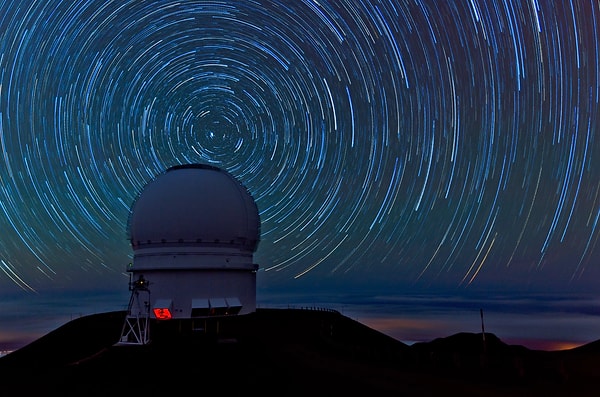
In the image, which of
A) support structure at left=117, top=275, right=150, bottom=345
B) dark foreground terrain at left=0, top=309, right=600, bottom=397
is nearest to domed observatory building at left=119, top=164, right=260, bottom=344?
support structure at left=117, top=275, right=150, bottom=345

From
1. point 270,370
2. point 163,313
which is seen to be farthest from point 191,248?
point 270,370

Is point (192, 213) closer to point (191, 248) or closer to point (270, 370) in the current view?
point (191, 248)

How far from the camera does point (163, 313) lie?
3272 centimetres

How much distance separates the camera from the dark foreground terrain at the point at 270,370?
47.9 feet

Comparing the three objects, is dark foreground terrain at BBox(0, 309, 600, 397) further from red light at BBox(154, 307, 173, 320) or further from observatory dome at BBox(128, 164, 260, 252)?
observatory dome at BBox(128, 164, 260, 252)

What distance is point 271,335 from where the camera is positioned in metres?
27.7

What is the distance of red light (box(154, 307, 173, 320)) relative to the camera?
32.7 metres

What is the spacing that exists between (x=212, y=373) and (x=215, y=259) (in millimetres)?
17683

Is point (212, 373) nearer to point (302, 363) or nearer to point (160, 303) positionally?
point (302, 363)

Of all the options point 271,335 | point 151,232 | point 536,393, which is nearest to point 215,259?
point 151,232

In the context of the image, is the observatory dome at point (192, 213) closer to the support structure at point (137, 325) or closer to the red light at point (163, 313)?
the red light at point (163, 313)

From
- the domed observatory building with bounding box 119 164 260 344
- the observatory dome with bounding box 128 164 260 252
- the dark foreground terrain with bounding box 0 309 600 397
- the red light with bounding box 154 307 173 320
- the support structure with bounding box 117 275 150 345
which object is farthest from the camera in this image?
the observatory dome with bounding box 128 164 260 252

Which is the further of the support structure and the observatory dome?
the observatory dome

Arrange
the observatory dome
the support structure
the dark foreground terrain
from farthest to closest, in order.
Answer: the observatory dome
the support structure
the dark foreground terrain
